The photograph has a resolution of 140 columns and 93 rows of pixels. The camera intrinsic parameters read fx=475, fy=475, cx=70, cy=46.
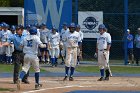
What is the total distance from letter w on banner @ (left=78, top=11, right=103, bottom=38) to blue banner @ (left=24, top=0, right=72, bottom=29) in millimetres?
1697

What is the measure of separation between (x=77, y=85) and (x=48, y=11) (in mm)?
10899

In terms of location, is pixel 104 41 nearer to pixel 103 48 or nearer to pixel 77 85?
pixel 103 48

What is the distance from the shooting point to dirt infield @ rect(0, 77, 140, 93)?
15.6 m

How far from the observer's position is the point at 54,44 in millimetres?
25016

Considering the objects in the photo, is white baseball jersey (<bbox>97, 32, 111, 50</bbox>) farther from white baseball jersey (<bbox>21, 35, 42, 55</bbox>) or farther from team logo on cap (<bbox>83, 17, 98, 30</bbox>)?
team logo on cap (<bbox>83, 17, 98, 30</bbox>)

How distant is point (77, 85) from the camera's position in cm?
1691

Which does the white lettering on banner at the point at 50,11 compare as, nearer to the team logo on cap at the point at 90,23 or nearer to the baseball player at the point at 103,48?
the team logo on cap at the point at 90,23

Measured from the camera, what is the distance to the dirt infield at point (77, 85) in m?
15.6

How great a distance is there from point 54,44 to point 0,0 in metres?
20.9

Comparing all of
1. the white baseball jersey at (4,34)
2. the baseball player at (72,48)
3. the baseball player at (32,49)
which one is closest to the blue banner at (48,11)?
the white baseball jersey at (4,34)

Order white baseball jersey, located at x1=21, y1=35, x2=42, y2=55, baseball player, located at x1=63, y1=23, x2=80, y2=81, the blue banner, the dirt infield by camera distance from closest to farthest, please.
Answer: the dirt infield < white baseball jersey, located at x1=21, y1=35, x2=42, y2=55 < baseball player, located at x1=63, y1=23, x2=80, y2=81 < the blue banner

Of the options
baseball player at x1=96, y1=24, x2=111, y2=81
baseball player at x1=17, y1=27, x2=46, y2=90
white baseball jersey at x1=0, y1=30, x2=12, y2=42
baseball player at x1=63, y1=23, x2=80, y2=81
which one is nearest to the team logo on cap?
white baseball jersey at x1=0, y1=30, x2=12, y2=42

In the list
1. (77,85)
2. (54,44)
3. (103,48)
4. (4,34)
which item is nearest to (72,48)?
(103,48)

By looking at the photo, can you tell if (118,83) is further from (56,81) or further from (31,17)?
(31,17)
